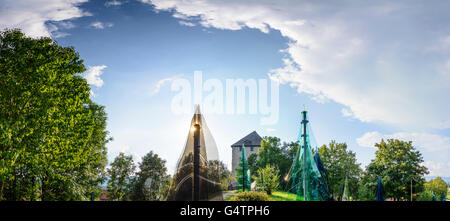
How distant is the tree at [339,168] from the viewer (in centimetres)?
4766

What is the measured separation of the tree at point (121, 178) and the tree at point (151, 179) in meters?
0.94

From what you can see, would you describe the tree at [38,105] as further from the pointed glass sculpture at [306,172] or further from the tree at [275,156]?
the tree at [275,156]

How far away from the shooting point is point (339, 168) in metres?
48.3

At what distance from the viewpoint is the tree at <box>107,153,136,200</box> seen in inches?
1458

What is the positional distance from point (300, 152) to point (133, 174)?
86.1ft

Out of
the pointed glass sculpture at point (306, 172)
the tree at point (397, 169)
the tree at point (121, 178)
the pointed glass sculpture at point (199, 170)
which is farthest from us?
the tree at point (397, 169)

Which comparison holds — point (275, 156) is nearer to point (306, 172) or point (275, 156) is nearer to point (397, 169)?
point (397, 169)

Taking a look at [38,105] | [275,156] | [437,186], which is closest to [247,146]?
[275,156]

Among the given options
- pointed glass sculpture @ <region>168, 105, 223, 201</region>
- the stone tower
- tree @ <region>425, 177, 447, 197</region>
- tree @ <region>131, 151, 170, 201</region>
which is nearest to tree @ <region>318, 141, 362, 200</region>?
tree @ <region>425, 177, 447, 197</region>

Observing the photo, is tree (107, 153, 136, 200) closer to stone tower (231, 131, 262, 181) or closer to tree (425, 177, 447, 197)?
stone tower (231, 131, 262, 181)

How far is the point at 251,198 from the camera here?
58.4ft

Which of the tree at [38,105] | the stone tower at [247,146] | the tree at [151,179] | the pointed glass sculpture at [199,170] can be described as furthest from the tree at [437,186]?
the tree at [38,105]
